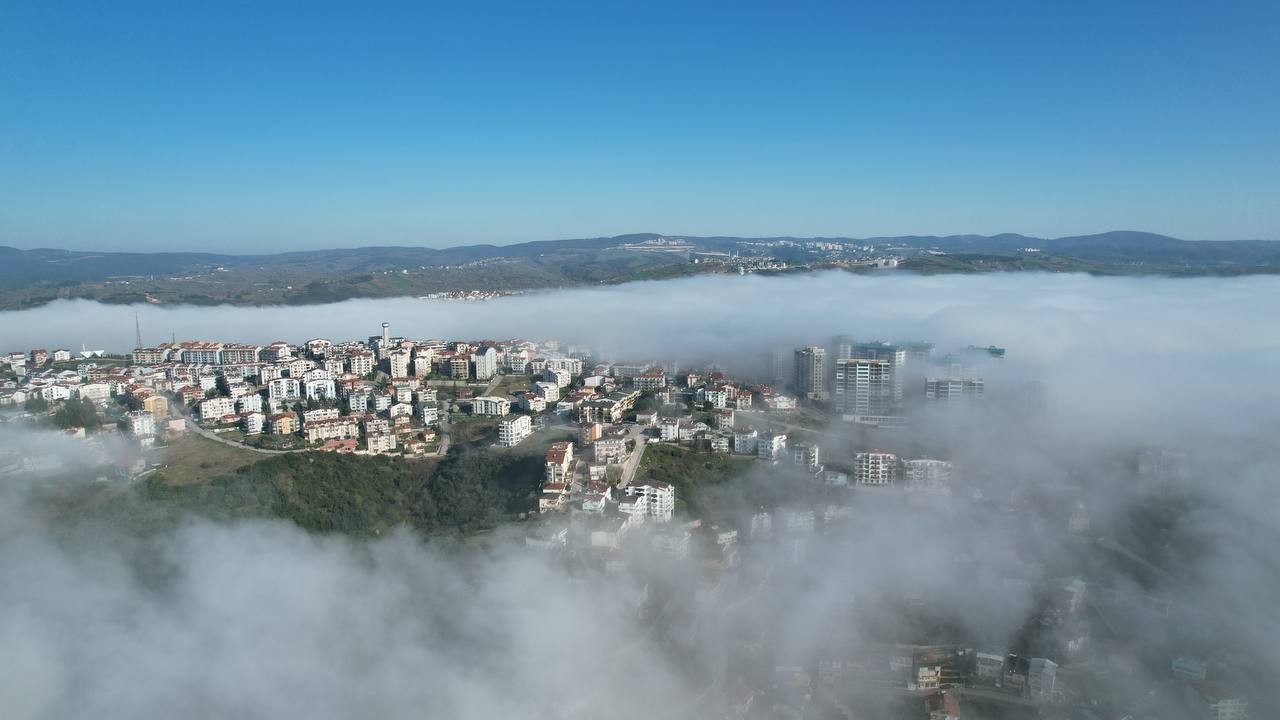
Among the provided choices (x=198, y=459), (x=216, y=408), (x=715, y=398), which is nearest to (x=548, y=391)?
(x=715, y=398)

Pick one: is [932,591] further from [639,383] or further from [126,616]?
[639,383]

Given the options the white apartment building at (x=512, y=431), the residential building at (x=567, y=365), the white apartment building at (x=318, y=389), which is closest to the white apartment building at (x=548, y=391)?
the residential building at (x=567, y=365)

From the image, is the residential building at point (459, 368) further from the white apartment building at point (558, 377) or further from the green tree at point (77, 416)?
the green tree at point (77, 416)

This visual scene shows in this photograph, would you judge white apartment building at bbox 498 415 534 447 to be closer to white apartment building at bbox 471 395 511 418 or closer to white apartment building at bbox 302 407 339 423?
white apartment building at bbox 471 395 511 418

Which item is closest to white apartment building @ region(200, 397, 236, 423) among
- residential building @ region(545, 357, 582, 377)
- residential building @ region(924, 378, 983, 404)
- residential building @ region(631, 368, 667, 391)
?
residential building @ region(545, 357, 582, 377)

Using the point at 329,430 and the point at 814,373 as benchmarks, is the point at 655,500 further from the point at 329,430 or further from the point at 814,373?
the point at 814,373

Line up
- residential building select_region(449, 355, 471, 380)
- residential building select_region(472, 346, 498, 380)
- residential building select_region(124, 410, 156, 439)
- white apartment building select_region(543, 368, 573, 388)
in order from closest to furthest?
1. residential building select_region(124, 410, 156, 439)
2. white apartment building select_region(543, 368, 573, 388)
3. residential building select_region(472, 346, 498, 380)
4. residential building select_region(449, 355, 471, 380)
